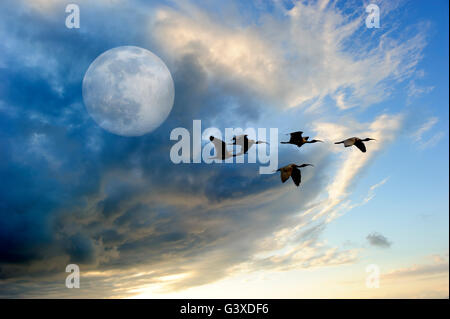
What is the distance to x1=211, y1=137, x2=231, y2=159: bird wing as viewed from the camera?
25.1 m

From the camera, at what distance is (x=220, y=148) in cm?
2544

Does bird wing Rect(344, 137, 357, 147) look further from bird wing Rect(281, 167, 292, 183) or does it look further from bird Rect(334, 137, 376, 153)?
bird wing Rect(281, 167, 292, 183)

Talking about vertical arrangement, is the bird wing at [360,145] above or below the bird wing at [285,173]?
above

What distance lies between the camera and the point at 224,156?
24969 millimetres

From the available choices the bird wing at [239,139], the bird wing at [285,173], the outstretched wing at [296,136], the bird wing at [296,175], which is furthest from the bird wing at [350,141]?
the bird wing at [239,139]

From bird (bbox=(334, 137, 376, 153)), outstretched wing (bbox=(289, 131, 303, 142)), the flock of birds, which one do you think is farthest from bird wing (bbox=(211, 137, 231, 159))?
bird (bbox=(334, 137, 376, 153))

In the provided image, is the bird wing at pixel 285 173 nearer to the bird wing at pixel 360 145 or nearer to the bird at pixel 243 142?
the bird at pixel 243 142

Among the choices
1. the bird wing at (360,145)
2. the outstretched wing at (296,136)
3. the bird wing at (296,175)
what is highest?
the outstretched wing at (296,136)

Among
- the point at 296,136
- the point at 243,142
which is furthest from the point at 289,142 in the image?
the point at 243,142

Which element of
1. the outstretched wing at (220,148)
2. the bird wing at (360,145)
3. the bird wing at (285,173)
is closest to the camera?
the bird wing at (285,173)

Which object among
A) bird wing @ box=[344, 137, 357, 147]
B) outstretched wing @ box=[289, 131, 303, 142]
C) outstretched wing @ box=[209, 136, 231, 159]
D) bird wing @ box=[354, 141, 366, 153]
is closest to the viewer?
bird wing @ box=[344, 137, 357, 147]

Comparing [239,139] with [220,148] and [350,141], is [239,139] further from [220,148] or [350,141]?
[350,141]

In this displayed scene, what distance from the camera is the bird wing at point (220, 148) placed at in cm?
2506
